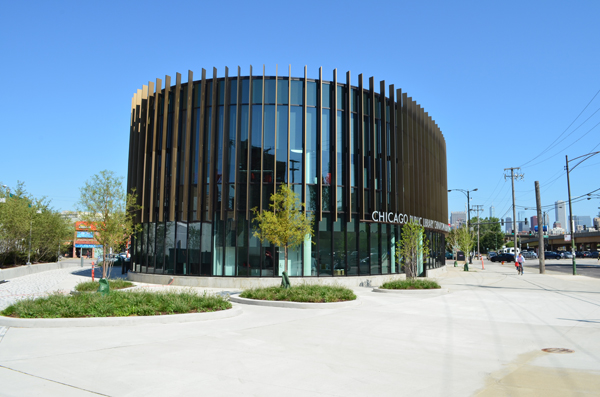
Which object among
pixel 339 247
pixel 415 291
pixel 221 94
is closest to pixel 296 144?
pixel 221 94

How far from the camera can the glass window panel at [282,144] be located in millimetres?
26734

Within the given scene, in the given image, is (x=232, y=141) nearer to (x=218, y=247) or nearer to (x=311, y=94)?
(x=311, y=94)

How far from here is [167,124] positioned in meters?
30.0

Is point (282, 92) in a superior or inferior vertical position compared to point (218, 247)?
superior

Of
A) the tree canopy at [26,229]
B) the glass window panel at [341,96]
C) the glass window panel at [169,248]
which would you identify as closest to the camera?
the glass window panel at [169,248]

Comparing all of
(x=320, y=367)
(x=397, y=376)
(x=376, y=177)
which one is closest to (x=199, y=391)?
(x=320, y=367)

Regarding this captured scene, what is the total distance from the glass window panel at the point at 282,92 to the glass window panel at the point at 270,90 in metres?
0.31

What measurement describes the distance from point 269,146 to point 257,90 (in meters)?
3.68

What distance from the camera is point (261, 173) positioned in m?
26.5

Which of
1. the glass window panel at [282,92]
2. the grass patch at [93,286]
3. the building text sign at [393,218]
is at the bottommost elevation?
the grass patch at [93,286]

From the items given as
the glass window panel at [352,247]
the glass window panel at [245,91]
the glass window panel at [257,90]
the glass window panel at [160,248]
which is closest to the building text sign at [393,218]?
the glass window panel at [352,247]

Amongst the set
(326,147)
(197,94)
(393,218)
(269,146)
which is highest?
(197,94)

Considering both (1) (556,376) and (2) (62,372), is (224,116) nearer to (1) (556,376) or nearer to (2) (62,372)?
(2) (62,372)

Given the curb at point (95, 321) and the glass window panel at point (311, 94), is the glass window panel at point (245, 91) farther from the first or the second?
the curb at point (95, 321)
